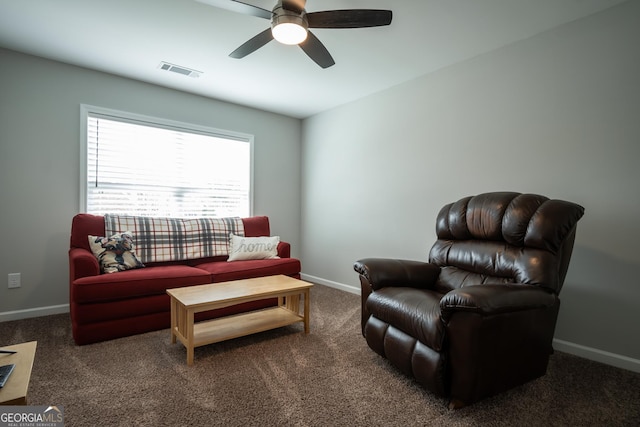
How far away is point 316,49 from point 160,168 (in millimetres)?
2478

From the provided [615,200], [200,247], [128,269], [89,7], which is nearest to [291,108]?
[200,247]

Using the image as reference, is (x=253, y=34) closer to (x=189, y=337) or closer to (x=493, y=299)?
(x=189, y=337)

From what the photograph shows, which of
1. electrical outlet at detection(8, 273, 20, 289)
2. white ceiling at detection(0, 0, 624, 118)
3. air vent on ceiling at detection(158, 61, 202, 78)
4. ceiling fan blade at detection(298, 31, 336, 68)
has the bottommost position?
electrical outlet at detection(8, 273, 20, 289)

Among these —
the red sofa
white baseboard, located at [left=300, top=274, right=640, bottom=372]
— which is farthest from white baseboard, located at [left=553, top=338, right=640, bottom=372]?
the red sofa

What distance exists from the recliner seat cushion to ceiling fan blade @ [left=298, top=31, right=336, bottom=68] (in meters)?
1.70

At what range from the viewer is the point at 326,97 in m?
4.07

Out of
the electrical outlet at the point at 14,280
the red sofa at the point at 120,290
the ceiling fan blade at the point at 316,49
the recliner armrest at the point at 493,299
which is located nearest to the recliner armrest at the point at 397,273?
the recliner armrest at the point at 493,299

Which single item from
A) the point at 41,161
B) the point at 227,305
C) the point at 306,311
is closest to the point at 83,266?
the point at 227,305

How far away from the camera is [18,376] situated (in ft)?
3.86

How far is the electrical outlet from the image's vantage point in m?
2.96

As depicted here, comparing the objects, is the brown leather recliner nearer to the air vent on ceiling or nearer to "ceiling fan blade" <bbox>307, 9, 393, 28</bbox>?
"ceiling fan blade" <bbox>307, 9, 393, 28</bbox>

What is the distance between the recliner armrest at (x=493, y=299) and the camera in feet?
5.11

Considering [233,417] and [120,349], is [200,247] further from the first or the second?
[233,417]

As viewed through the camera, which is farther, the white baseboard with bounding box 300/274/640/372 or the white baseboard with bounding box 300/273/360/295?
the white baseboard with bounding box 300/273/360/295
